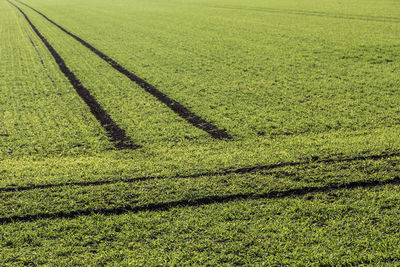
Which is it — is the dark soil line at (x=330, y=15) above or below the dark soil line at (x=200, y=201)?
above

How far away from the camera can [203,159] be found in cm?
714

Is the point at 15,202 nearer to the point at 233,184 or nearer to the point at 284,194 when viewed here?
the point at 233,184

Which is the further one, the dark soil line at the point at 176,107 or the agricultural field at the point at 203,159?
the dark soil line at the point at 176,107

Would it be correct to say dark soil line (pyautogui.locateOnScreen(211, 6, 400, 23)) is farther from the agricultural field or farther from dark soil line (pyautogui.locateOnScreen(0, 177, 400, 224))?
dark soil line (pyautogui.locateOnScreen(0, 177, 400, 224))

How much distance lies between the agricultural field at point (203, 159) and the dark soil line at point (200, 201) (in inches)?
1.1

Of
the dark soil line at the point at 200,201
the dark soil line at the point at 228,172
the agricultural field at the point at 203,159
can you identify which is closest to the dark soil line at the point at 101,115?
the agricultural field at the point at 203,159

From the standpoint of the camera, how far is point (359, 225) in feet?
16.6

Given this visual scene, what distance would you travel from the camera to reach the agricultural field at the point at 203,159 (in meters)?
4.87

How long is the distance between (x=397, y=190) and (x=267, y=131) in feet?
10.4

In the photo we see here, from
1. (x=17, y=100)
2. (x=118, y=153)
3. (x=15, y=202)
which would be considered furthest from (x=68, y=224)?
(x=17, y=100)

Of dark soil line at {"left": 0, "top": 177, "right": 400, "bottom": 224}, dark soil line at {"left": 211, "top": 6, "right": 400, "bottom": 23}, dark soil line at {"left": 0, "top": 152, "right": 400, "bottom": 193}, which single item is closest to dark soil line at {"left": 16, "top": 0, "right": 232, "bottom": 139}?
dark soil line at {"left": 0, "top": 152, "right": 400, "bottom": 193}

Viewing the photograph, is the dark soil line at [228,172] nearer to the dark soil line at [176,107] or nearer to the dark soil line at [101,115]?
the dark soil line at [101,115]

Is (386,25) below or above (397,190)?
above

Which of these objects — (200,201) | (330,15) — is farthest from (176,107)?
(330,15)
